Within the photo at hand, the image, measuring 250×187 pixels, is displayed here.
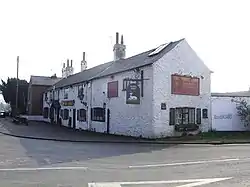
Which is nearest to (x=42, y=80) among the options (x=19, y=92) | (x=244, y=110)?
(x=19, y=92)

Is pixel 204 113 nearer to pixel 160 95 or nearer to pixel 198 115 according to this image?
pixel 198 115

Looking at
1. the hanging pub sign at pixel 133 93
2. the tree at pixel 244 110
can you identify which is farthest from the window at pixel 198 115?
the hanging pub sign at pixel 133 93

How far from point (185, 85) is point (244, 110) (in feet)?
22.2

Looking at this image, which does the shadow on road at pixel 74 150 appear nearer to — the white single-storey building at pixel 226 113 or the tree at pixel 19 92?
the white single-storey building at pixel 226 113

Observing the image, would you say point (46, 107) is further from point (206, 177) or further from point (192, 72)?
point (206, 177)

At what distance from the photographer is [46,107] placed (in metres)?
60.6

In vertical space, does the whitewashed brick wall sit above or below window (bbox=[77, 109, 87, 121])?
above

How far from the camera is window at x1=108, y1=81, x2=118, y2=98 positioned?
3154 cm

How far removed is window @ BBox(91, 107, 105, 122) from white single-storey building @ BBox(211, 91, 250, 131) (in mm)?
10124

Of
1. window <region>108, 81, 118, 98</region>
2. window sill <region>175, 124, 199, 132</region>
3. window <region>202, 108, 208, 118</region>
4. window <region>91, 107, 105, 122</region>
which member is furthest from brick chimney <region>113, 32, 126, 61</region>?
window sill <region>175, 124, 199, 132</region>

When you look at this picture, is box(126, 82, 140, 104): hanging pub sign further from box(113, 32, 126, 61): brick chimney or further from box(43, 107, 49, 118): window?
box(43, 107, 49, 118): window

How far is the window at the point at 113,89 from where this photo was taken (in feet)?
103

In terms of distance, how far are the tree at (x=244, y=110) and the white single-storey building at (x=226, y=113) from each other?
243mm

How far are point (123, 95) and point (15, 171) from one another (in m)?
19.4
